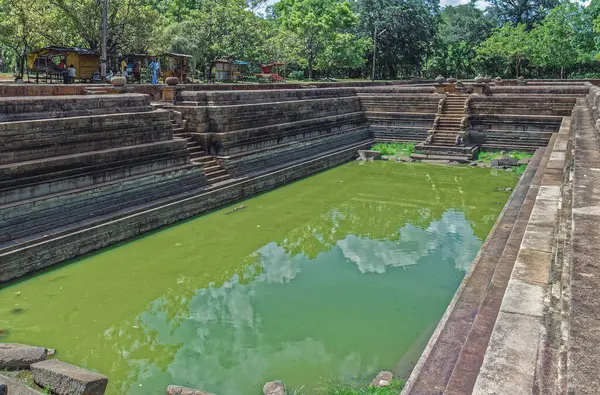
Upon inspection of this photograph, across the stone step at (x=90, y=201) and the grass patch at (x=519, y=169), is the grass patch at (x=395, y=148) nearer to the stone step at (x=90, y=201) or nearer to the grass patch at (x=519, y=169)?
the grass patch at (x=519, y=169)

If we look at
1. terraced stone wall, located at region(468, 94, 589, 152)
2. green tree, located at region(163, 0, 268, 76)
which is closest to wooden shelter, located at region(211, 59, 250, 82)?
green tree, located at region(163, 0, 268, 76)

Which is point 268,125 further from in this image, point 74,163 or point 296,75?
point 296,75

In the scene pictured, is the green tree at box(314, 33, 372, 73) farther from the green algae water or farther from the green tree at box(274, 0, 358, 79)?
the green algae water

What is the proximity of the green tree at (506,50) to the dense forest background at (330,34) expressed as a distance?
9cm

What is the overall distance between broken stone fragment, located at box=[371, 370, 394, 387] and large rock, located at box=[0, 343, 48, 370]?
313cm

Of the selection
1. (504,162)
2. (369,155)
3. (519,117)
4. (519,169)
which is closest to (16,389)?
(519,169)

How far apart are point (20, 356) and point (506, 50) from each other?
42.9 m

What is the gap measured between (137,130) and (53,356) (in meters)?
5.59

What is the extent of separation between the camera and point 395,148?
19031mm

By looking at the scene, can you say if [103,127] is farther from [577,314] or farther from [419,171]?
[419,171]

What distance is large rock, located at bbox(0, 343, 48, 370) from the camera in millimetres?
4844

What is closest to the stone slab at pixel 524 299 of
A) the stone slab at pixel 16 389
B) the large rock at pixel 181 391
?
the large rock at pixel 181 391

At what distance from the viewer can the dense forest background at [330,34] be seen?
2298 cm

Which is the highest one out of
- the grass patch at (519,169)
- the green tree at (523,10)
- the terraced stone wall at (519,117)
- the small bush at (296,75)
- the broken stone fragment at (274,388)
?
the green tree at (523,10)
